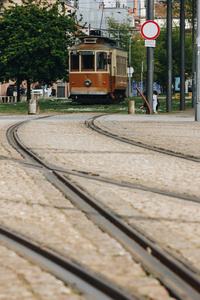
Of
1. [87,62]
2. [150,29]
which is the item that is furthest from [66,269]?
[87,62]

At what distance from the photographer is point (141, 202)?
23.0 feet

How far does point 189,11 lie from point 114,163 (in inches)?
1522

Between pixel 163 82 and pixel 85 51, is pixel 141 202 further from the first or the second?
pixel 163 82

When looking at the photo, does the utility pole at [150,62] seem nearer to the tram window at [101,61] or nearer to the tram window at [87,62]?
the tram window at [101,61]

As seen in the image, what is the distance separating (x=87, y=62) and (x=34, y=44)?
6.83m

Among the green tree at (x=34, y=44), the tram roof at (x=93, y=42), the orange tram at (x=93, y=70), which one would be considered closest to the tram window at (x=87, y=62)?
the orange tram at (x=93, y=70)

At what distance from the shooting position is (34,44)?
142ft

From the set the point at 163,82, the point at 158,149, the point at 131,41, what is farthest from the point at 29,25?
the point at 163,82

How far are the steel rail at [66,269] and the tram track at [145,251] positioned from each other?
345 millimetres

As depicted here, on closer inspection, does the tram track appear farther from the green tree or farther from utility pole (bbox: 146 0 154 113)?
the green tree

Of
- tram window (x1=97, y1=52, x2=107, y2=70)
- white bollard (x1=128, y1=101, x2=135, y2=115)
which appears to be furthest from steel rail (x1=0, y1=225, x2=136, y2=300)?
tram window (x1=97, y1=52, x2=107, y2=70)

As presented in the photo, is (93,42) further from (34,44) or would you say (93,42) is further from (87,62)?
(34,44)

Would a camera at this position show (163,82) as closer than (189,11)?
No

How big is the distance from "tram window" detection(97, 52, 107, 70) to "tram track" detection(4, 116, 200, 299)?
96.8ft
